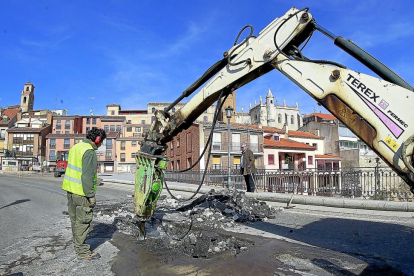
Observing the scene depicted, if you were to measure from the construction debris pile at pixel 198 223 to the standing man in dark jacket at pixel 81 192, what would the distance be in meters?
1.00

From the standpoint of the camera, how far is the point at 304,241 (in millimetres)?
4902

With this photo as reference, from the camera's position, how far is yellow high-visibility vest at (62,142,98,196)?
420cm

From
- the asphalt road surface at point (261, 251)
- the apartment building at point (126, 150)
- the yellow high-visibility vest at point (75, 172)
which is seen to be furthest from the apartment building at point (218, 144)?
the yellow high-visibility vest at point (75, 172)

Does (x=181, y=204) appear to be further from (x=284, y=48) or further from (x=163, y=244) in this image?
(x=284, y=48)

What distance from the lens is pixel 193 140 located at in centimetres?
3741

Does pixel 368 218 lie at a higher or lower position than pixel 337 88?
lower

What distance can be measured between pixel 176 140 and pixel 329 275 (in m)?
40.4

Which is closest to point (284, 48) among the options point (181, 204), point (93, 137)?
point (93, 137)

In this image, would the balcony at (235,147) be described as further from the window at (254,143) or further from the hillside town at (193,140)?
the window at (254,143)

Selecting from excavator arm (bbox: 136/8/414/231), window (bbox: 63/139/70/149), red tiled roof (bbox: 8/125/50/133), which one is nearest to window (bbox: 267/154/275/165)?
excavator arm (bbox: 136/8/414/231)

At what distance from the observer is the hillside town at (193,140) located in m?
38.8

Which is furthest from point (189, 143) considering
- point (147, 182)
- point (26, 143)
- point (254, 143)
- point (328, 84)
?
point (26, 143)

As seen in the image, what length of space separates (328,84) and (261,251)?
8.26 feet

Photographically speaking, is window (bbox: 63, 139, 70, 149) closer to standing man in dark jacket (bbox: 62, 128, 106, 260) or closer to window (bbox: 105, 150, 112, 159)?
window (bbox: 105, 150, 112, 159)
